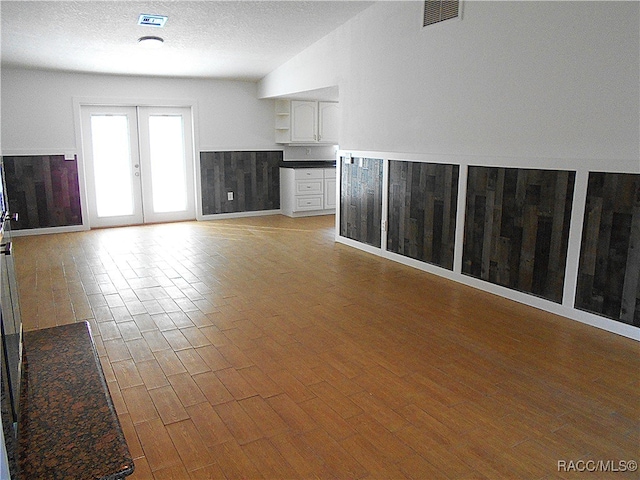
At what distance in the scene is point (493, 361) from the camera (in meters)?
3.08

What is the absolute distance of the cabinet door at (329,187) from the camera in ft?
28.9

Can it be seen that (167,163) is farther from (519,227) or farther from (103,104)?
(519,227)

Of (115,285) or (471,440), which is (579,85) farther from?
(115,285)

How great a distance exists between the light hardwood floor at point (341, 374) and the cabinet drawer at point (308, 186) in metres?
3.54

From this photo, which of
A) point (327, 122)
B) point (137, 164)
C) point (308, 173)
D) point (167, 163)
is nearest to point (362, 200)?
point (308, 173)

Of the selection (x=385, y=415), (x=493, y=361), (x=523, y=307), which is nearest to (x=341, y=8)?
(x=523, y=307)

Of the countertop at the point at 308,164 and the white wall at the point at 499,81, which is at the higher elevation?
the white wall at the point at 499,81

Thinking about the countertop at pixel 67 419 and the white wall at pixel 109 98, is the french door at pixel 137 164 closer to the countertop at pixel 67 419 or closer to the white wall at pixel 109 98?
the white wall at pixel 109 98

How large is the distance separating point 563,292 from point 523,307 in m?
0.36

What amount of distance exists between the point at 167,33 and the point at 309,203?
3903mm

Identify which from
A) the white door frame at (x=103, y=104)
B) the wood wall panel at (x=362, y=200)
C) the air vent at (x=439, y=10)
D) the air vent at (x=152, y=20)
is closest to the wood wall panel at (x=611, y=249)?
the air vent at (x=439, y=10)

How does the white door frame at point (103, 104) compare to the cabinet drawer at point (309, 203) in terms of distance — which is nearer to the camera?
the white door frame at point (103, 104)

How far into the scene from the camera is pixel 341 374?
9.61 feet

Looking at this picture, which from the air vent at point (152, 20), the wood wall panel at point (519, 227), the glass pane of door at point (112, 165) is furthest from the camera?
the glass pane of door at point (112, 165)
